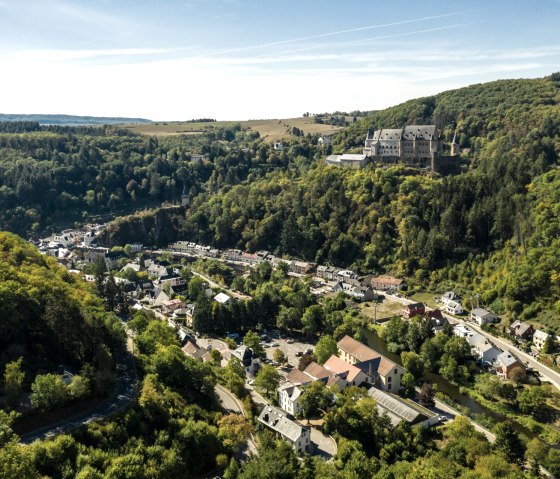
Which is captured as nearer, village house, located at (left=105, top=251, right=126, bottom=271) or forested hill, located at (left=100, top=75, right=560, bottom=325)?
forested hill, located at (left=100, top=75, right=560, bottom=325)

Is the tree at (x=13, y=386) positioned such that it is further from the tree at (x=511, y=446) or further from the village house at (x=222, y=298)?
the village house at (x=222, y=298)

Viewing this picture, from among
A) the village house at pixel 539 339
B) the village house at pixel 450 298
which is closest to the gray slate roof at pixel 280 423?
the village house at pixel 539 339

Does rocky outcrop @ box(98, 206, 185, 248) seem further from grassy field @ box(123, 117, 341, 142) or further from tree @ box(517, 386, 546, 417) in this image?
tree @ box(517, 386, 546, 417)

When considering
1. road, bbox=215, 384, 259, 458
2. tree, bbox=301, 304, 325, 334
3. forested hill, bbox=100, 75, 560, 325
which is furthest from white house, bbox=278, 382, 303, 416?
forested hill, bbox=100, 75, 560, 325

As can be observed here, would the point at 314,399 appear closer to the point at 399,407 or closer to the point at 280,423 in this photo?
the point at 280,423

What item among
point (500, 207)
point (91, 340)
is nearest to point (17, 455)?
point (91, 340)

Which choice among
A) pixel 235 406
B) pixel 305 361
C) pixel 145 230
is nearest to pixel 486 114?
pixel 145 230
